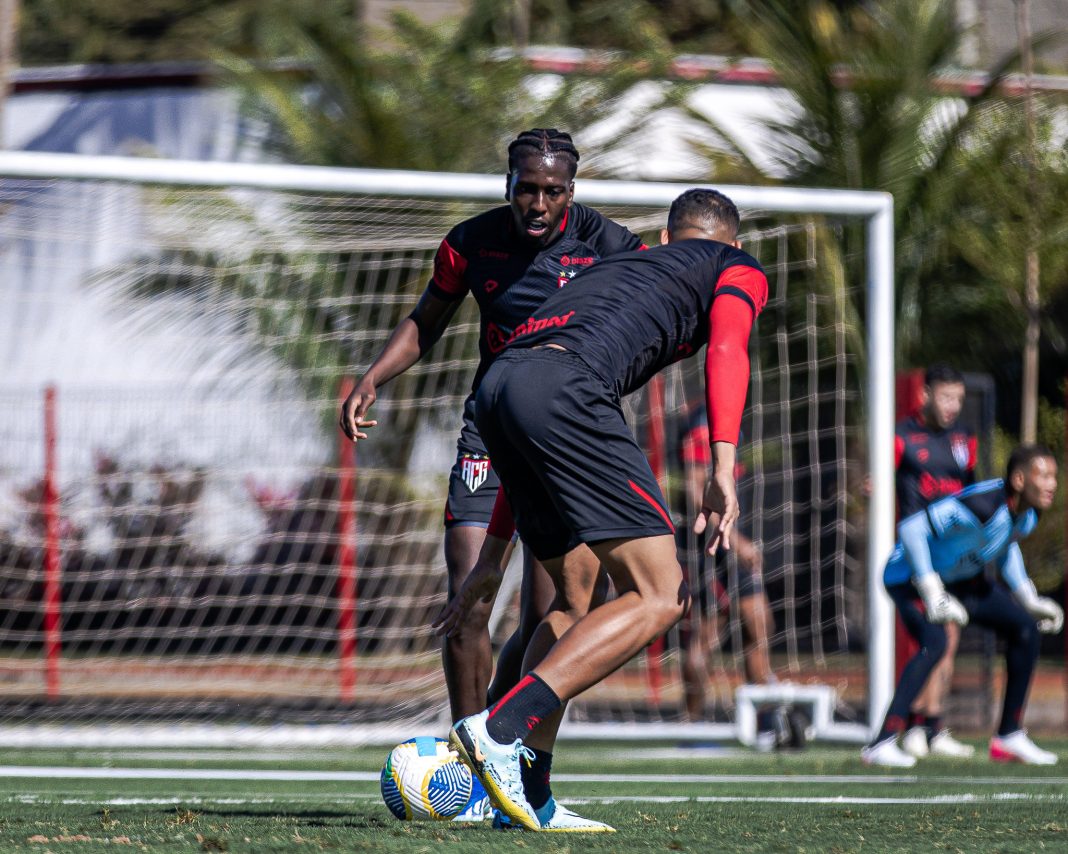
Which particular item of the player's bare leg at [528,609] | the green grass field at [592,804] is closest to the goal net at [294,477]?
the green grass field at [592,804]

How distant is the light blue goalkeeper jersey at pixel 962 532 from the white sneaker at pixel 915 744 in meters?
0.78

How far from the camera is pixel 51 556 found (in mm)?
10844

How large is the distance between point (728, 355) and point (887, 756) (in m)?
4.12

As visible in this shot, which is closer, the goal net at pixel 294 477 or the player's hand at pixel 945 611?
the player's hand at pixel 945 611

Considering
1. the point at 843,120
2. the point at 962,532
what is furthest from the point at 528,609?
the point at 843,120

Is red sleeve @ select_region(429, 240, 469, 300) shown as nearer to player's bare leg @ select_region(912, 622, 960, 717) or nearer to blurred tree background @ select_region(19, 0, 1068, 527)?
player's bare leg @ select_region(912, 622, 960, 717)

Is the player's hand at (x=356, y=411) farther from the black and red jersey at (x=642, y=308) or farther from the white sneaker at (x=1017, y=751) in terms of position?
the white sneaker at (x=1017, y=751)

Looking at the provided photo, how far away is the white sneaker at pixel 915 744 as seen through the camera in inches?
321

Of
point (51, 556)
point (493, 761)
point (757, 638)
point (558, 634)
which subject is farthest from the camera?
point (51, 556)

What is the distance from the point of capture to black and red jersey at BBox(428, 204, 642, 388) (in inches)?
207

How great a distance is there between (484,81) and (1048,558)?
6000 mm

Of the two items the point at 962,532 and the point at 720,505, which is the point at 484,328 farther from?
the point at 962,532

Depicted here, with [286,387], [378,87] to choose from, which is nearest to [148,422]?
[286,387]

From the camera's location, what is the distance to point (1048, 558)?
41.0 feet
